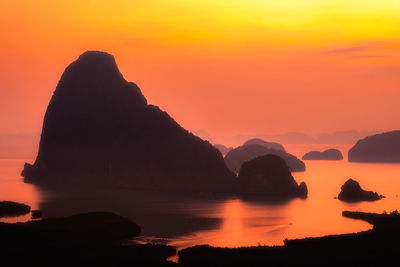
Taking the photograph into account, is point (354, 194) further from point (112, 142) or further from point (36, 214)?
point (112, 142)

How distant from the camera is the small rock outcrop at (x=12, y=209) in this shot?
97037 millimetres

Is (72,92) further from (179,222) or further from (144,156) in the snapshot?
(179,222)

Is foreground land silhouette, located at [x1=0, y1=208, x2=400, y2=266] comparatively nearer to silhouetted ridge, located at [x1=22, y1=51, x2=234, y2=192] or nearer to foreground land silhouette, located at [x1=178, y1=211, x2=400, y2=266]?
foreground land silhouette, located at [x1=178, y1=211, x2=400, y2=266]

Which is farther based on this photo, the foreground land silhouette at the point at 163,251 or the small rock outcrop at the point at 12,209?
the small rock outcrop at the point at 12,209

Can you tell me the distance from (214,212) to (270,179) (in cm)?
3610

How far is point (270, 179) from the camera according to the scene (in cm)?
14000

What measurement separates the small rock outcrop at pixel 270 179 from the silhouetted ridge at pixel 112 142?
7622 mm

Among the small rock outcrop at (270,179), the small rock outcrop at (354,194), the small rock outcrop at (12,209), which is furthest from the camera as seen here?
the small rock outcrop at (270,179)

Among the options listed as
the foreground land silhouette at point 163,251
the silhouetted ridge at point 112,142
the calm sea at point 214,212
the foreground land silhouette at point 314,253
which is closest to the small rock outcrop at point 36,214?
the calm sea at point 214,212

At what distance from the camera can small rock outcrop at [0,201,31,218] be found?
3820 inches

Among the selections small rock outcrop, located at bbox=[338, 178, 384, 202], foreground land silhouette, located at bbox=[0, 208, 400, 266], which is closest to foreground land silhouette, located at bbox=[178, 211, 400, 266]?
foreground land silhouette, located at bbox=[0, 208, 400, 266]

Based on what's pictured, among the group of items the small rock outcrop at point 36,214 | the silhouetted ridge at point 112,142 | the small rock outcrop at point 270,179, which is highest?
the silhouetted ridge at point 112,142

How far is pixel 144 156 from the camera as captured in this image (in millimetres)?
161625

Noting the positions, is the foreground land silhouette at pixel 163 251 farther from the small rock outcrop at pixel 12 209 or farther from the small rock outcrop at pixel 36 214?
the small rock outcrop at pixel 12 209
